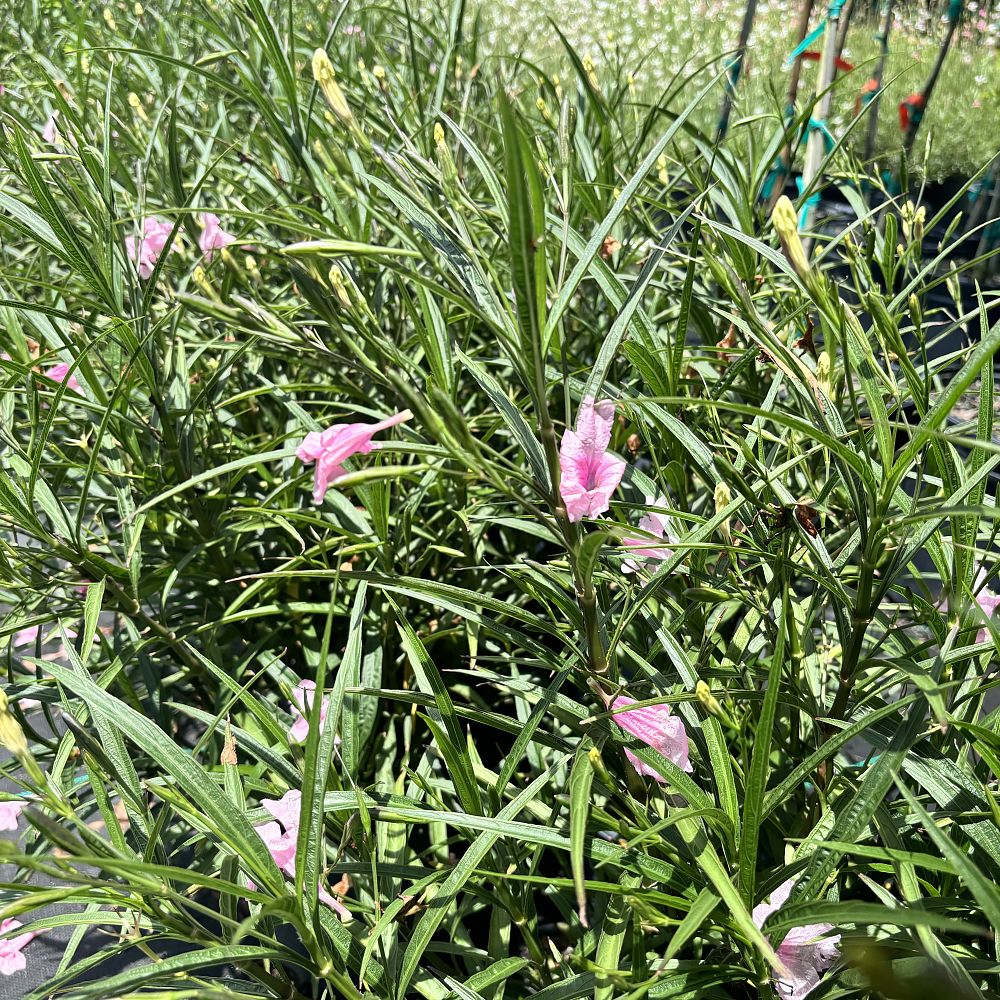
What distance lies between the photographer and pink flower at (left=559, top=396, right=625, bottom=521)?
57 centimetres

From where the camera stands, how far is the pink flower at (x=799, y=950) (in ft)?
1.83

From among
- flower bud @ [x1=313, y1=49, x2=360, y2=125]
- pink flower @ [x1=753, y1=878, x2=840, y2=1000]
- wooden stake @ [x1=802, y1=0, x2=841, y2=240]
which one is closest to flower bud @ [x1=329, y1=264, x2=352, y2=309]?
flower bud @ [x1=313, y1=49, x2=360, y2=125]

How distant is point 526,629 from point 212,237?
0.77 m

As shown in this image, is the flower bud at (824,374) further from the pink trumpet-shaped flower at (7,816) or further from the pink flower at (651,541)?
the pink trumpet-shaped flower at (7,816)

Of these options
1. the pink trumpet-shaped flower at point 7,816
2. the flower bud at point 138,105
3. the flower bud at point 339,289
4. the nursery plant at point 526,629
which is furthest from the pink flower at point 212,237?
the pink trumpet-shaped flower at point 7,816

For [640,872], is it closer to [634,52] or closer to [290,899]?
[290,899]

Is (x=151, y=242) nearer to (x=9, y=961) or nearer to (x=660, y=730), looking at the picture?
(x=9, y=961)

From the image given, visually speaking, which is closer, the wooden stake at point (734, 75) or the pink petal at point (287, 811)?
the pink petal at point (287, 811)

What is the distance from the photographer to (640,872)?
58 centimetres

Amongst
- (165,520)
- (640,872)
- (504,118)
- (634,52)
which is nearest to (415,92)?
(165,520)

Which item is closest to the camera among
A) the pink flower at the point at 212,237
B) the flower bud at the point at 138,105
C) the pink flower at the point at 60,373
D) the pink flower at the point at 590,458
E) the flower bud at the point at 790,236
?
the flower bud at the point at 790,236

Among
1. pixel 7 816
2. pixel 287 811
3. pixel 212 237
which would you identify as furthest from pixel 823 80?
pixel 7 816

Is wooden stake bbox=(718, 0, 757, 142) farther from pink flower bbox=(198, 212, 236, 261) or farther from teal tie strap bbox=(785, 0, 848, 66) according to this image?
pink flower bbox=(198, 212, 236, 261)

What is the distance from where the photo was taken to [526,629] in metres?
1.15
